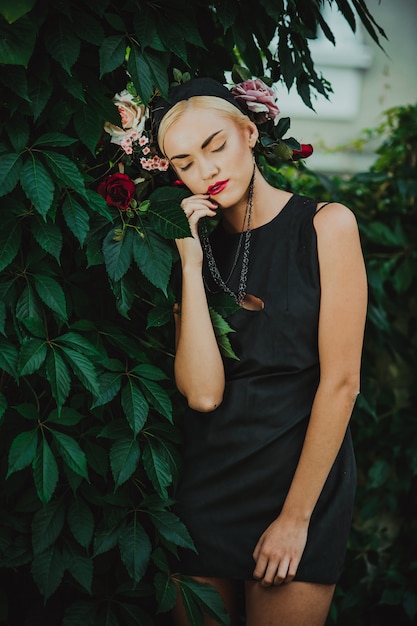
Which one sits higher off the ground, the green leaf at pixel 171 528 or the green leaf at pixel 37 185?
the green leaf at pixel 37 185

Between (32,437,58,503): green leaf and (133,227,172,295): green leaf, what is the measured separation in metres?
0.41

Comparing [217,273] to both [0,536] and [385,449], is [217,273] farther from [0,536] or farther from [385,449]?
[385,449]

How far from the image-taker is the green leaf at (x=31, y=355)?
150cm

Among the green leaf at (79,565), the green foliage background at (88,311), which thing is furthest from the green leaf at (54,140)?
the green leaf at (79,565)

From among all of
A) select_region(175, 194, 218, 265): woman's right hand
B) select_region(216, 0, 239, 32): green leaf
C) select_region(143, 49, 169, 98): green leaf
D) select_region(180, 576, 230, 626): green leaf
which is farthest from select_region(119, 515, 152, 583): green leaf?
select_region(216, 0, 239, 32): green leaf

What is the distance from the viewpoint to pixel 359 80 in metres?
6.00

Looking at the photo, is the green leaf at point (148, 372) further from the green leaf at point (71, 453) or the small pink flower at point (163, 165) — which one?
the small pink flower at point (163, 165)

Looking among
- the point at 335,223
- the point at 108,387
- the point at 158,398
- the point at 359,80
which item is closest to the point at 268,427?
the point at 158,398

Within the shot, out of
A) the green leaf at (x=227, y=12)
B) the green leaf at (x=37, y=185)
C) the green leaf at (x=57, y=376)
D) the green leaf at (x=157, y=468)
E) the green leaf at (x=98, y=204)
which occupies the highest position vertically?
the green leaf at (x=227, y=12)

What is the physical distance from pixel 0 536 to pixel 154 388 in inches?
18.7

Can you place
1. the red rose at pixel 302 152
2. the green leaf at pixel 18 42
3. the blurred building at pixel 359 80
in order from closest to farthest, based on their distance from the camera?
the green leaf at pixel 18 42 → the red rose at pixel 302 152 → the blurred building at pixel 359 80

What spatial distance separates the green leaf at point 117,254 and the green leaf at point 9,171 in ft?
0.73

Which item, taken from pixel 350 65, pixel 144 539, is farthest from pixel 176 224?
pixel 350 65

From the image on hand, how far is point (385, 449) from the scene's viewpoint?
3.03 meters
